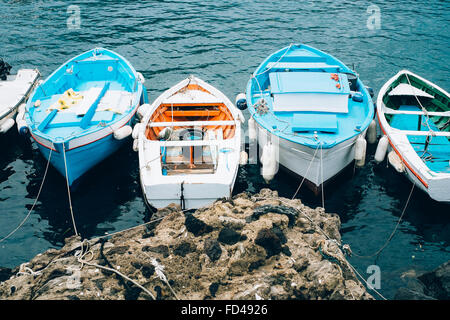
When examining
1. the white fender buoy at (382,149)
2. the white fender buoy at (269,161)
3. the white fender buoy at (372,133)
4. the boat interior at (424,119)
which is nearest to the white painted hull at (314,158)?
the white fender buoy at (269,161)

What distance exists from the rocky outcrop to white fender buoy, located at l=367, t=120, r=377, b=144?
672 centimetres

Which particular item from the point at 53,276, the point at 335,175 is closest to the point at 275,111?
the point at 335,175

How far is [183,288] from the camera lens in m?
7.95

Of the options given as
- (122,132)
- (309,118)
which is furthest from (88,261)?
(309,118)

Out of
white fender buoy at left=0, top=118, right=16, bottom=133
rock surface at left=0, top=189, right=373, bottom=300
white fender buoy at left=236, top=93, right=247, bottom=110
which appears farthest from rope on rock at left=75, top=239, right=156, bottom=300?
white fender buoy at left=236, top=93, right=247, bottom=110

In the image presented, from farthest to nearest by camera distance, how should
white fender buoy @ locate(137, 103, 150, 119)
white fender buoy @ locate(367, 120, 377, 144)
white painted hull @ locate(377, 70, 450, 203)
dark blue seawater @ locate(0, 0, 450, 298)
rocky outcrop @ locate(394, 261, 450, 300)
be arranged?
white fender buoy @ locate(137, 103, 150, 119) → white fender buoy @ locate(367, 120, 377, 144) → dark blue seawater @ locate(0, 0, 450, 298) → white painted hull @ locate(377, 70, 450, 203) → rocky outcrop @ locate(394, 261, 450, 300)

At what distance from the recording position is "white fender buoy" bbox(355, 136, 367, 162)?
13.1 metres

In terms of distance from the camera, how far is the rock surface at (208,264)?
306 inches

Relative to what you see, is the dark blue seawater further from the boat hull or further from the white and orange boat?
the white and orange boat

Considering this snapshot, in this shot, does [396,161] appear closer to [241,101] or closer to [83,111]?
[241,101]

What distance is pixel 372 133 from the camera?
1522 centimetres

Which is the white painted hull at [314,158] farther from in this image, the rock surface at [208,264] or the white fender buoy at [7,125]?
the white fender buoy at [7,125]

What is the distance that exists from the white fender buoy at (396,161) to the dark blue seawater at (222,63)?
949 mm
